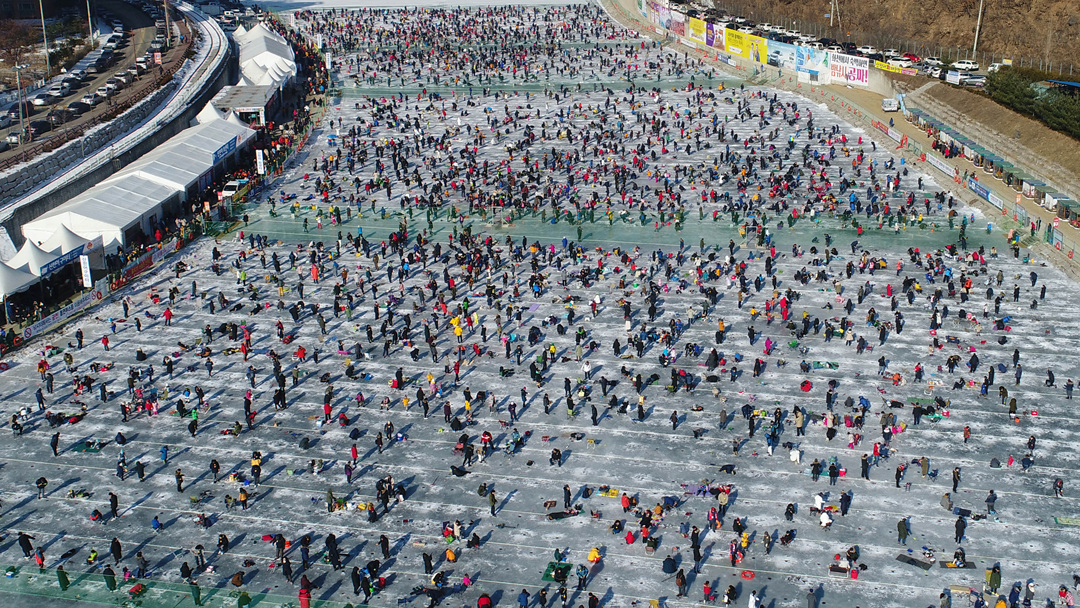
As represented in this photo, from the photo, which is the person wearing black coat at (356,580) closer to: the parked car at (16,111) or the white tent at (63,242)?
the white tent at (63,242)

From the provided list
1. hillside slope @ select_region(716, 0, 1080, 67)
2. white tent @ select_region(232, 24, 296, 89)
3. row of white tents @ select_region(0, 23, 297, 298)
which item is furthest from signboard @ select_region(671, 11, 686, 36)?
row of white tents @ select_region(0, 23, 297, 298)

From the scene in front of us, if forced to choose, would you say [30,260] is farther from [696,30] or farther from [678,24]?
[678,24]

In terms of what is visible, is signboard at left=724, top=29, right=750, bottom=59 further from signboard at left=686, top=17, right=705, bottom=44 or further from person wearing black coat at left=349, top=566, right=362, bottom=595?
person wearing black coat at left=349, top=566, right=362, bottom=595

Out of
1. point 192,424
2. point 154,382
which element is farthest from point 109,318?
point 192,424

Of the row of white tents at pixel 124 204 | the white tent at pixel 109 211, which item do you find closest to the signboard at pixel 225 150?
the row of white tents at pixel 124 204

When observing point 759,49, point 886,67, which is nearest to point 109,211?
point 886,67

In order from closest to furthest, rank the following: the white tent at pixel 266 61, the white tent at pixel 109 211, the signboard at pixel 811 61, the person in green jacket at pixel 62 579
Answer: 1. the person in green jacket at pixel 62 579
2. the white tent at pixel 109 211
3. the signboard at pixel 811 61
4. the white tent at pixel 266 61
